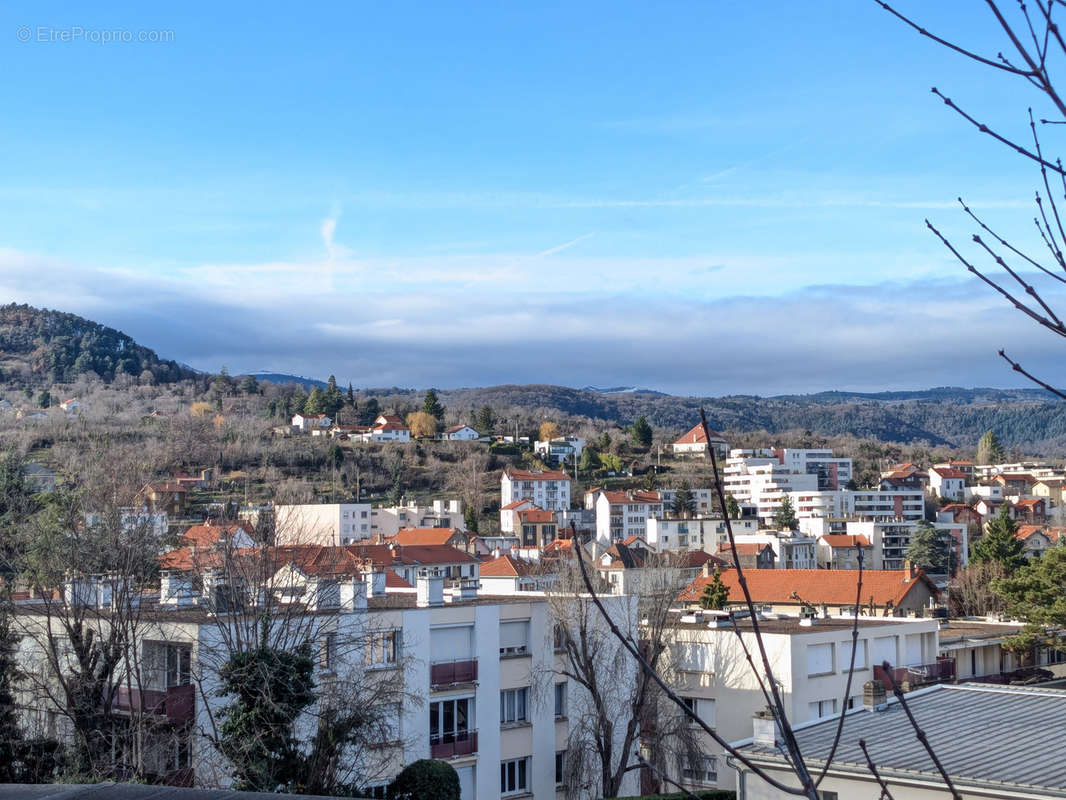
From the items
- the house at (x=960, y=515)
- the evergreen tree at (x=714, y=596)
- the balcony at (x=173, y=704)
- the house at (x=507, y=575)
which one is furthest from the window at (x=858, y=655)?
the house at (x=960, y=515)

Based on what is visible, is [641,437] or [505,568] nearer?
[505,568]

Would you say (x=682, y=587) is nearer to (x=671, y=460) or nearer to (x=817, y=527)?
(x=817, y=527)

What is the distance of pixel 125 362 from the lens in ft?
522

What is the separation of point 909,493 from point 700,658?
3123 inches

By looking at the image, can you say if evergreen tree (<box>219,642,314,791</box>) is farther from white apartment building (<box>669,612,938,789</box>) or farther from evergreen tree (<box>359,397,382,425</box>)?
evergreen tree (<box>359,397,382,425</box>)

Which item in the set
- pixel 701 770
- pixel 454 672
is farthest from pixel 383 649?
pixel 701 770

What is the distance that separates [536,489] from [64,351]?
93712 mm

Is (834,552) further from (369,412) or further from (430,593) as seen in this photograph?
(369,412)

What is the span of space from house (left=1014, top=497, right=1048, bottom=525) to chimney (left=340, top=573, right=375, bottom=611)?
300ft

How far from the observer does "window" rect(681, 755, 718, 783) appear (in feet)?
69.9

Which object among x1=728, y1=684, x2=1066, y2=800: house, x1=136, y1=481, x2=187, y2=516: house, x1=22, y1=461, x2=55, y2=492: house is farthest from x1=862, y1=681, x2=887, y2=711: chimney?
x1=22, y1=461, x2=55, y2=492: house

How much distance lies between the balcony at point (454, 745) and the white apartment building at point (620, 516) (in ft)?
213

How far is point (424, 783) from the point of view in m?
16.7

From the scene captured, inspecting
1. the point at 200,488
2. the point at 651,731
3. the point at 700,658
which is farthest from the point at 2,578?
the point at 200,488
